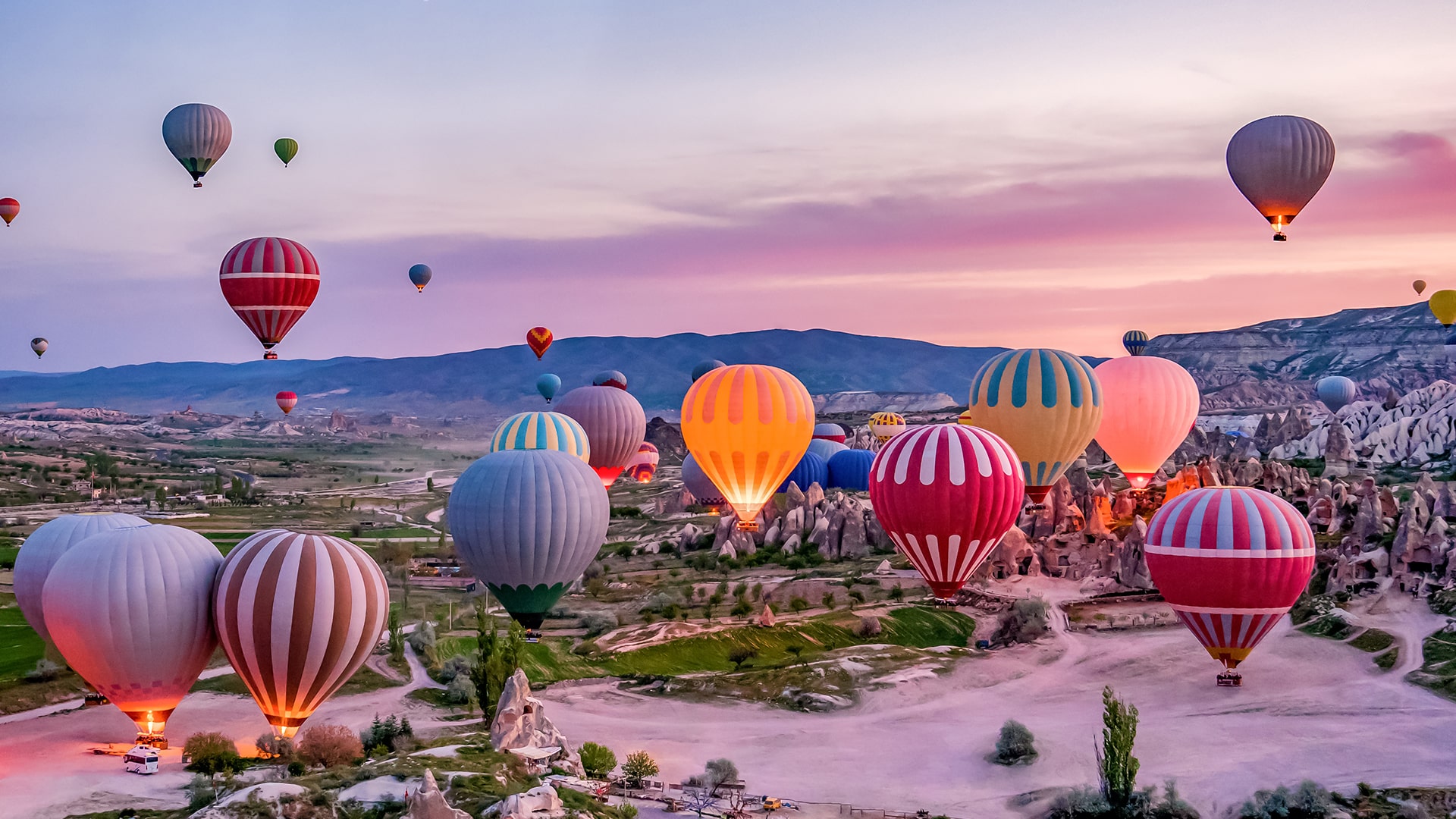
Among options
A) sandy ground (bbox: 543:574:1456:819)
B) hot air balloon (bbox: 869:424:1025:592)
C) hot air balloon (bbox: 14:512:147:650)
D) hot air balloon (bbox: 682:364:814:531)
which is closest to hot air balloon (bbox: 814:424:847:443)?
hot air balloon (bbox: 682:364:814:531)

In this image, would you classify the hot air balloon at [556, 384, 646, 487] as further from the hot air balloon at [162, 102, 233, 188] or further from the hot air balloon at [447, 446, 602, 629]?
the hot air balloon at [447, 446, 602, 629]

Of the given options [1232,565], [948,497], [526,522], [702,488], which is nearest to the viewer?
[526,522]

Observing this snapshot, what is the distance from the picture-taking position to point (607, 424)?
3091 inches

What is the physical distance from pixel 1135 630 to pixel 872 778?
17998 mm

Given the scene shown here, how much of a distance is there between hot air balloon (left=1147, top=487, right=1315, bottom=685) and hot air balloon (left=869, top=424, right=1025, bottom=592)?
4.74m

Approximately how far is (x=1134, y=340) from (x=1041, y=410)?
83.6m

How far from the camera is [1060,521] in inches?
2336

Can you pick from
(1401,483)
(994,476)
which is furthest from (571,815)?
(1401,483)

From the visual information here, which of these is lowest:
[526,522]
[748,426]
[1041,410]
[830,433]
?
[526,522]

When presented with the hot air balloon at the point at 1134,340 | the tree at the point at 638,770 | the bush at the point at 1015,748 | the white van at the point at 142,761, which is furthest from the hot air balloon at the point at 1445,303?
the white van at the point at 142,761

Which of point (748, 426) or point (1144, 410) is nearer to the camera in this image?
point (748, 426)

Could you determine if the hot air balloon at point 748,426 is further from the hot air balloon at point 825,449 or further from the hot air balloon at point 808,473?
the hot air balloon at point 825,449

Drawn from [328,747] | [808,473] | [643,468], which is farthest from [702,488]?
[328,747]

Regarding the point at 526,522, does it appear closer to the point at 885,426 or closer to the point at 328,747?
the point at 328,747
